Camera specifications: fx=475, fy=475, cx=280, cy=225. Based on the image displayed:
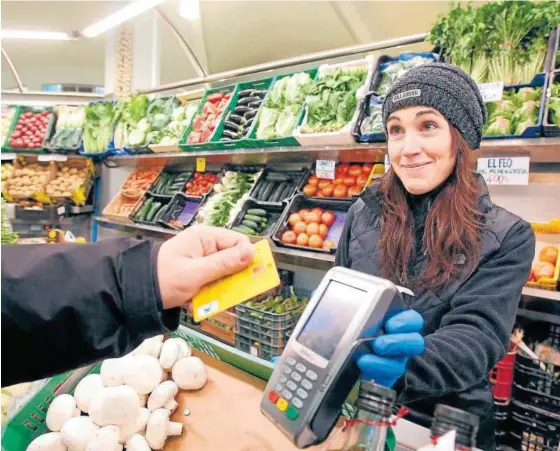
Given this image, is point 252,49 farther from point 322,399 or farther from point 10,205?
point 322,399

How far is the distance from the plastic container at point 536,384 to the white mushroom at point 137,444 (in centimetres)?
188

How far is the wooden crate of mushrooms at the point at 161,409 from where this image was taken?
1.26 metres

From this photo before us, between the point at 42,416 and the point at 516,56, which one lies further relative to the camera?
the point at 516,56

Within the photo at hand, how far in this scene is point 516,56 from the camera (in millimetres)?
2572

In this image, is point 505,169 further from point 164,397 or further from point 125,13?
point 125,13

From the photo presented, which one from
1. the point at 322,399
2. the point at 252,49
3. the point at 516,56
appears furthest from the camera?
the point at 252,49

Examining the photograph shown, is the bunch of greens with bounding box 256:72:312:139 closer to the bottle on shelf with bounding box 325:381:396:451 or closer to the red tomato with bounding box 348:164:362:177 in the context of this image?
the red tomato with bounding box 348:164:362:177

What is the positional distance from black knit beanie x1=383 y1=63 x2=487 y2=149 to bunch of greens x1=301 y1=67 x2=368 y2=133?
1.45m

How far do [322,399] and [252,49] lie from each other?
8.70 m

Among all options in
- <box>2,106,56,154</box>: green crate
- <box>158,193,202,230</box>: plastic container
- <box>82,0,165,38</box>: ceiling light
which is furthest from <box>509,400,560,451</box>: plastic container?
<box>2,106,56,154</box>: green crate

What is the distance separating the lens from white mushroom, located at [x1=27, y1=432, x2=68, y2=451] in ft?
4.14

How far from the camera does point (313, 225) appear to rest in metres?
3.21

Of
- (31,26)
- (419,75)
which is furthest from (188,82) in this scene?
(31,26)

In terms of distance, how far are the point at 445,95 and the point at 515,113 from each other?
1137 mm
